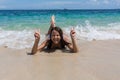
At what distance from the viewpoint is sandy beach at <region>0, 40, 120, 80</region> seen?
3912mm

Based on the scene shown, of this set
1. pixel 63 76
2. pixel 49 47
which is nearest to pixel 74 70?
pixel 63 76

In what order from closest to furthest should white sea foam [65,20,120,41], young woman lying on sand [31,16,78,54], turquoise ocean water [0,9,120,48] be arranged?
young woman lying on sand [31,16,78,54] < turquoise ocean water [0,9,120,48] < white sea foam [65,20,120,41]

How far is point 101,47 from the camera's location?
6105 mm

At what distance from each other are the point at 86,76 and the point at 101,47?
2335mm

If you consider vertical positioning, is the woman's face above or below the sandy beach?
above

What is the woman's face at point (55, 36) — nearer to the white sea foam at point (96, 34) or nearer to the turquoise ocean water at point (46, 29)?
the turquoise ocean water at point (46, 29)

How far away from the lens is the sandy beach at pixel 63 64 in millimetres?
3912

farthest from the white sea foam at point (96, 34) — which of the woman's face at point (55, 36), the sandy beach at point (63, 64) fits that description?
the woman's face at point (55, 36)

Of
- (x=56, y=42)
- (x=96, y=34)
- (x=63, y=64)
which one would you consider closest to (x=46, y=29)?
(x=96, y=34)

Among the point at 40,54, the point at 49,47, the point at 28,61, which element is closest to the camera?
the point at 28,61

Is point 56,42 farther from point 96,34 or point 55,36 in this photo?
point 96,34

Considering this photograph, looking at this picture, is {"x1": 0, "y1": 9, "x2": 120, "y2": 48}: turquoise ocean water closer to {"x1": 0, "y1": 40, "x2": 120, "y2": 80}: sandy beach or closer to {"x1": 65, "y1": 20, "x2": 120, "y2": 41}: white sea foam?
{"x1": 65, "y1": 20, "x2": 120, "y2": 41}: white sea foam

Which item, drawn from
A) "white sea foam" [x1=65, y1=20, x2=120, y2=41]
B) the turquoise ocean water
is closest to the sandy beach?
the turquoise ocean water

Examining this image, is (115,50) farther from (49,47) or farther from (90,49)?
(49,47)
